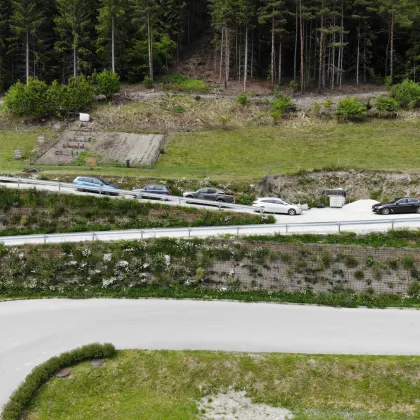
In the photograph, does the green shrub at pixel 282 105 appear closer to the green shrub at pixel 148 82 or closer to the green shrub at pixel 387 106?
the green shrub at pixel 387 106

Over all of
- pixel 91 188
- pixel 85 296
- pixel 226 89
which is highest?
pixel 226 89

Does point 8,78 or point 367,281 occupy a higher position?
point 8,78

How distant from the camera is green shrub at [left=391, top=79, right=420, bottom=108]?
4881 centimetres

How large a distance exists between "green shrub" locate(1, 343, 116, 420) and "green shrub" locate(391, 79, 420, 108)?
44146mm

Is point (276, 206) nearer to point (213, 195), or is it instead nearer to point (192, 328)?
point (213, 195)

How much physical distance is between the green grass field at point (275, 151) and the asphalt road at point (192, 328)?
620 inches

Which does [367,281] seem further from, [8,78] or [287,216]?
[8,78]

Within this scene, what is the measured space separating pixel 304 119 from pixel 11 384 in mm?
40452

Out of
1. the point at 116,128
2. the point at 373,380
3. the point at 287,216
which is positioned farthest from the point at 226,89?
the point at 373,380

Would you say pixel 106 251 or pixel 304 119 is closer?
pixel 106 251

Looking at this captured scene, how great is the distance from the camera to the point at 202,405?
14.2 metres

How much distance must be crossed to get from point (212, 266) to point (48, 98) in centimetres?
3434

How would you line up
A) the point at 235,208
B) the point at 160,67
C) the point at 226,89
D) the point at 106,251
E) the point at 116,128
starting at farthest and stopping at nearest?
the point at 160,67 < the point at 226,89 < the point at 116,128 < the point at 235,208 < the point at 106,251

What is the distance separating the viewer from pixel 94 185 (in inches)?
1158
